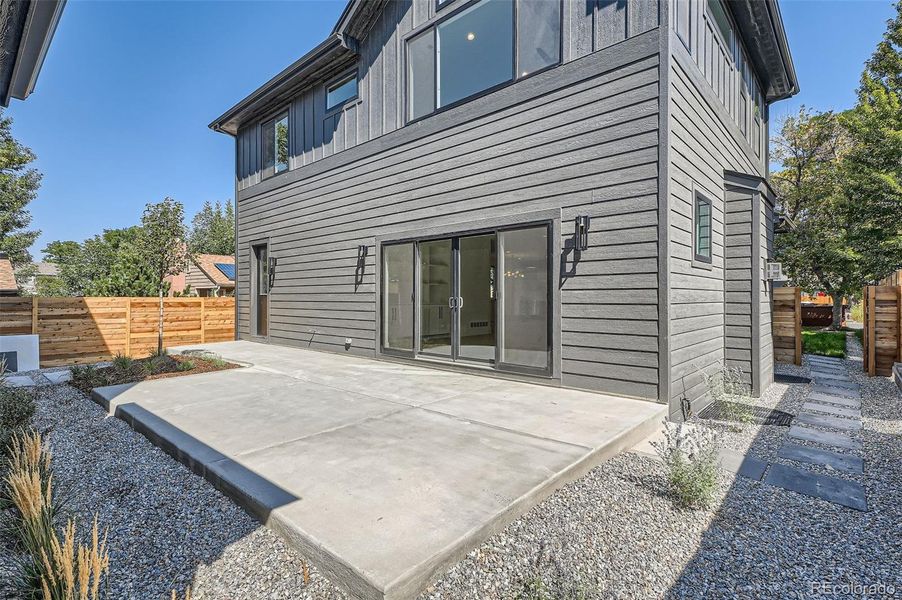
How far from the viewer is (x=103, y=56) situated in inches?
518

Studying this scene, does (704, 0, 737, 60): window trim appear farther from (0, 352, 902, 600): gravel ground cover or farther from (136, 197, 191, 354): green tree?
(136, 197, 191, 354): green tree

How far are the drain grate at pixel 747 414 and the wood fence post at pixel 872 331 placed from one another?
3.30 metres

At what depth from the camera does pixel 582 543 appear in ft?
6.64

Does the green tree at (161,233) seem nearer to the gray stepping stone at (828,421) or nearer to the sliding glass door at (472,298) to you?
the sliding glass door at (472,298)

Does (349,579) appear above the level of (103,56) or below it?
below

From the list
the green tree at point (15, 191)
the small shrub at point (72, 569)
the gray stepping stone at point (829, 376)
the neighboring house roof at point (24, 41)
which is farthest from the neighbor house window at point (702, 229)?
the green tree at point (15, 191)

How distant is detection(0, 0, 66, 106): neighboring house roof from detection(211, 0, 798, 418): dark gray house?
3969mm

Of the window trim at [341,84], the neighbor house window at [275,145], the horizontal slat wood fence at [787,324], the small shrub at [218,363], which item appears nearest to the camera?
the small shrub at [218,363]

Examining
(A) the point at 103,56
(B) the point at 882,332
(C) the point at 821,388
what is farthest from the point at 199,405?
(A) the point at 103,56

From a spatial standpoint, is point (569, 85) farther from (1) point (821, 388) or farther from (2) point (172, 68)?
(2) point (172, 68)

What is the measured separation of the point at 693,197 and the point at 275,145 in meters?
8.07

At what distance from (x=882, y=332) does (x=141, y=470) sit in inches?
363

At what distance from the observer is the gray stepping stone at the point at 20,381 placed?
5863 mm

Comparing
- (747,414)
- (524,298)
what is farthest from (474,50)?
(747,414)
